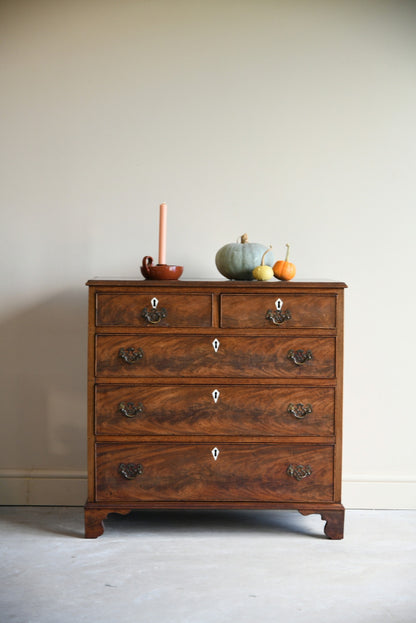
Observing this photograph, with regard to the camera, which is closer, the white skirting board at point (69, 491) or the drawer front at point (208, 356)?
the drawer front at point (208, 356)

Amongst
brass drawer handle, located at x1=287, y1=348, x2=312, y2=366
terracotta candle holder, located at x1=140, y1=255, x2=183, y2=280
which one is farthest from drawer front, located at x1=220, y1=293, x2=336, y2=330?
terracotta candle holder, located at x1=140, y1=255, x2=183, y2=280

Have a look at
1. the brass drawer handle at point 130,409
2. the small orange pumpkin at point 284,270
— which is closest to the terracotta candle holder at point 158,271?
the small orange pumpkin at point 284,270

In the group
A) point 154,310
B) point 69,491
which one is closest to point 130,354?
point 154,310

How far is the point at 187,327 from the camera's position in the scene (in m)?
3.05

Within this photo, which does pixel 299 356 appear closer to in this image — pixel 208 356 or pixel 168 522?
pixel 208 356

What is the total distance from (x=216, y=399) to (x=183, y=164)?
124cm

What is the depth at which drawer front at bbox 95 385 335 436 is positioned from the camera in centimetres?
306

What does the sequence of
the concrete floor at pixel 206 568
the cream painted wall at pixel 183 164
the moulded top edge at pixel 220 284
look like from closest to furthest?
the concrete floor at pixel 206 568, the moulded top edge at pixel 220 284, the cream painted wall at pixel 183 164

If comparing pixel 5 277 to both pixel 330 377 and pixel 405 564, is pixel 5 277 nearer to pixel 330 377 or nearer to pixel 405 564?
pixel 330 377

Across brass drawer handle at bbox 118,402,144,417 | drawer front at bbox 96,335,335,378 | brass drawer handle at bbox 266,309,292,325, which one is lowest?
brass drawer handle at bbox 118,402,144,417

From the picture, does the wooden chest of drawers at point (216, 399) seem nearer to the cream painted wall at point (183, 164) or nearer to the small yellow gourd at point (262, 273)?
the small yellow gourd at point (262, 273)

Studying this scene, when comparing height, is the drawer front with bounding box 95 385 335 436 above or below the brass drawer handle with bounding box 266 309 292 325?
below

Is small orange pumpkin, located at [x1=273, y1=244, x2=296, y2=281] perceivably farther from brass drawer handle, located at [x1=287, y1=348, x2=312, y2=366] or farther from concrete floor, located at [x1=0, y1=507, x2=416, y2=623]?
concrete floor, located at [x1=0, y1=507, x2=416, y2=623]

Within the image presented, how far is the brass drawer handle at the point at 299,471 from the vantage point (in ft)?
10.1
